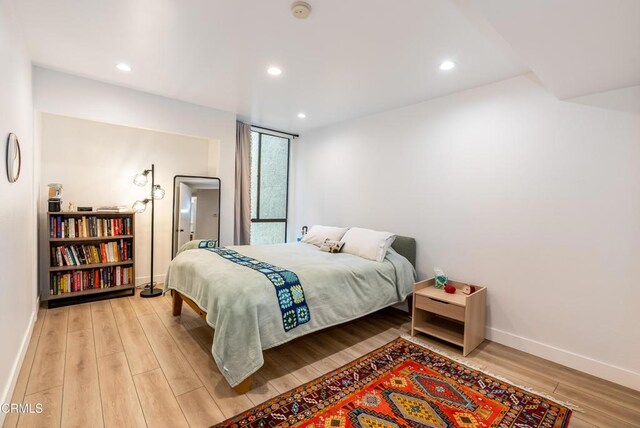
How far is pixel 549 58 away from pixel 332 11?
4.67ft

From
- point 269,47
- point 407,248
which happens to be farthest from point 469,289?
point 269,47

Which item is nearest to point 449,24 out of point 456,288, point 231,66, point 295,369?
point 231,66

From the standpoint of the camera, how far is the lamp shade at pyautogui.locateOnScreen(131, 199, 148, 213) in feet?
12.7

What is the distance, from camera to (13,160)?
1958mm

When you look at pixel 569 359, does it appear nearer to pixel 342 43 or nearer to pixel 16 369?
pixel 342 43

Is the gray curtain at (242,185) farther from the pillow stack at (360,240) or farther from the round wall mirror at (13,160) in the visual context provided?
the round wall mirror at (13,160)

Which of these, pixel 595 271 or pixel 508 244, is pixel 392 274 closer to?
pixel 508 244

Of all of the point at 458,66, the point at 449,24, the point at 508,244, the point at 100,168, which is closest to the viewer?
the point at 449,24

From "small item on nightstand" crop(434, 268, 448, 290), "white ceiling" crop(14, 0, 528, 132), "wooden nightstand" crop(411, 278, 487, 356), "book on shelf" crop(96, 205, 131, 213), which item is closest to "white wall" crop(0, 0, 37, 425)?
Answer: "white ceiling" crop(14, 0, 528, 132)

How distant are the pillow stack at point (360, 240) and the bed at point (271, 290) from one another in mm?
109

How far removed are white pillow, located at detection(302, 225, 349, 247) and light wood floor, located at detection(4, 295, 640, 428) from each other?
1150mm

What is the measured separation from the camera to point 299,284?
2418 millimetres

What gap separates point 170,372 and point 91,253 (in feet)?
7.34

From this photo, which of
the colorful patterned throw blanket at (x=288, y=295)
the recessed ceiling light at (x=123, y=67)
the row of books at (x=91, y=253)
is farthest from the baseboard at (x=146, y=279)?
the recessed ceiling light at (x=123, y=67)
